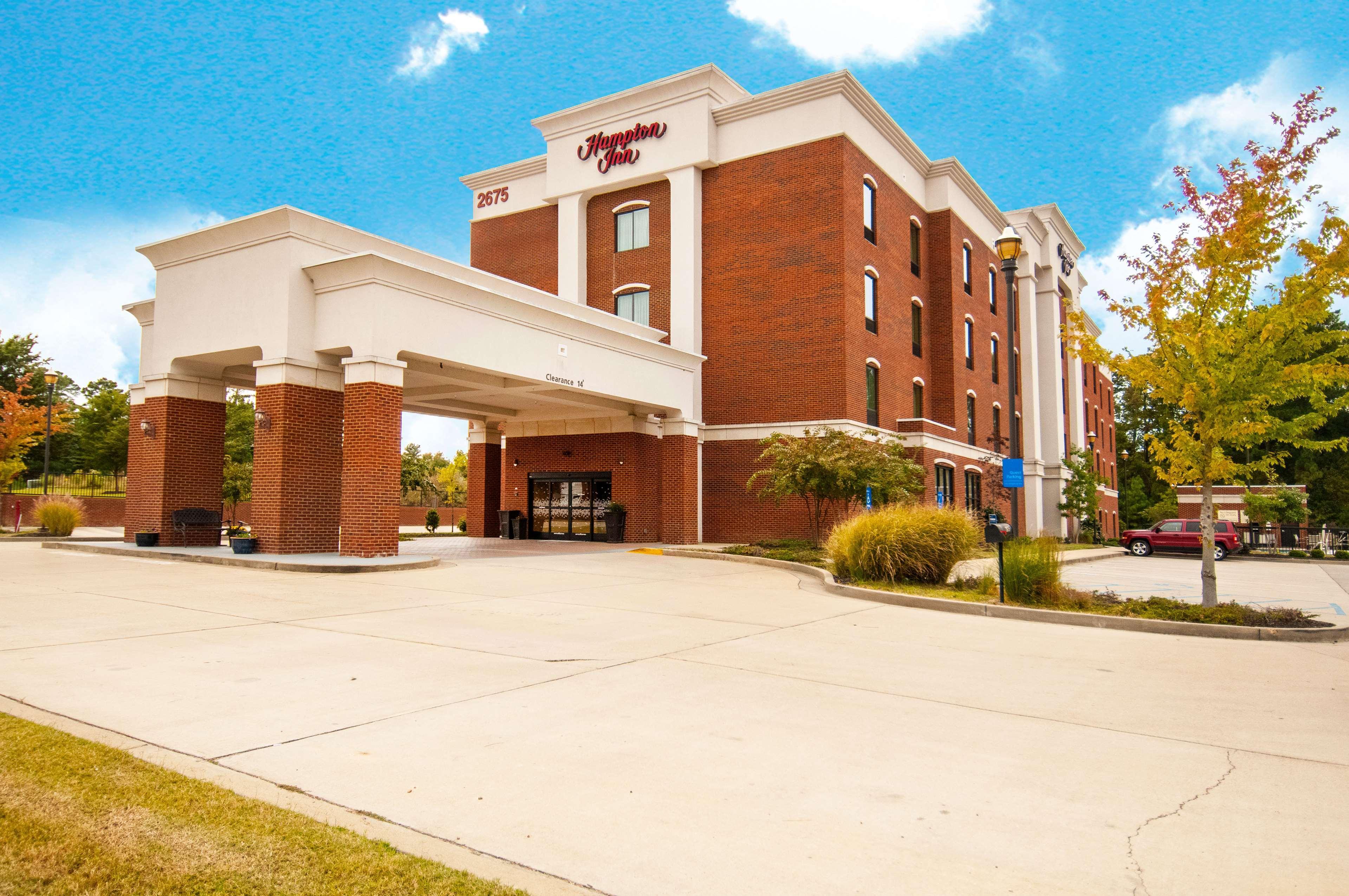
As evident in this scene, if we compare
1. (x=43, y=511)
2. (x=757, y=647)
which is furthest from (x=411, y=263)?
(x=43, y=511)

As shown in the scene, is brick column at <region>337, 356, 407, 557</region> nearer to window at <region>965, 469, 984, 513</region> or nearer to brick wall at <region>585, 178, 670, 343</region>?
brick wall at <region>585, 178, 670, 343</region>

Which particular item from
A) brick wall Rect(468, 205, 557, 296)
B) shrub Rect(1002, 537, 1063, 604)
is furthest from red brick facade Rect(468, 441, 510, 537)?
shrub Rect(1002, 537, 1063, 604)

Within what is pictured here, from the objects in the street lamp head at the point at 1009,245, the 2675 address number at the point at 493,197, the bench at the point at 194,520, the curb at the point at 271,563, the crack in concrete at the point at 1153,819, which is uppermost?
the 2675 address number at the point at 493,197

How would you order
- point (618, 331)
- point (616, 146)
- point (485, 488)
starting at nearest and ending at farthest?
1. point (618, 331)
2. point (616, 146)
3. point (485, 488)

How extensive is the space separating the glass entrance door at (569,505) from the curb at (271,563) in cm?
1154

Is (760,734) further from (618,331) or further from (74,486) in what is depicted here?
(74,486)

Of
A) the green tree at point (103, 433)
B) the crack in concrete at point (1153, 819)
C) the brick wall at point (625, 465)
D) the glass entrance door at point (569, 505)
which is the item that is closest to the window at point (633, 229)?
the brick wall at point (625, 465)

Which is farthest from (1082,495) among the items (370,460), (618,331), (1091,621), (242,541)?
(242,541)

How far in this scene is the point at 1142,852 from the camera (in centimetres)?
389

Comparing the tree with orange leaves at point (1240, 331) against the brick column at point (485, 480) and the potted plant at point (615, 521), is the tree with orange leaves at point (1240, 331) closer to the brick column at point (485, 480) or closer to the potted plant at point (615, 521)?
the potted plant at point (615, 521)

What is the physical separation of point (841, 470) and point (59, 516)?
2415 centimetres

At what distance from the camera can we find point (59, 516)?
2688 cm

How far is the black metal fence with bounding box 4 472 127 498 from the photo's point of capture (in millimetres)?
41781

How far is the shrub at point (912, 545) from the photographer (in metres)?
14.7
